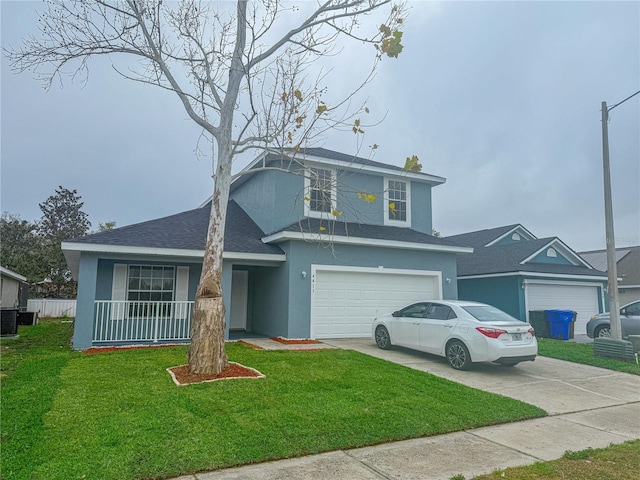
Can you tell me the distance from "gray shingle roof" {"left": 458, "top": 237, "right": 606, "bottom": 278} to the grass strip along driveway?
11.2m

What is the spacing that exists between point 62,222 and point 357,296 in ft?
99.4

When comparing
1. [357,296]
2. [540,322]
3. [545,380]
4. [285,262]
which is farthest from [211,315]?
[540,322]

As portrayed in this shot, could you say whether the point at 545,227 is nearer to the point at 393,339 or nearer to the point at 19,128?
the point at 393,339

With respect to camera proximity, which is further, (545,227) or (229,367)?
(545,227)

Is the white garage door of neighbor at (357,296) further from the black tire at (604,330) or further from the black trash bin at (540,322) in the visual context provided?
the black tire at (604,330)

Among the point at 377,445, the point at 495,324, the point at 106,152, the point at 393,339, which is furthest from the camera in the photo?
the point at 106,152

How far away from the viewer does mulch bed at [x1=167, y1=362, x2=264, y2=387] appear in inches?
261

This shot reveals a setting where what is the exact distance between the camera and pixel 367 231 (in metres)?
14.1

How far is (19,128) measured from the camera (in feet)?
44.1

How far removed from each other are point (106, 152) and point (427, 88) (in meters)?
14.0

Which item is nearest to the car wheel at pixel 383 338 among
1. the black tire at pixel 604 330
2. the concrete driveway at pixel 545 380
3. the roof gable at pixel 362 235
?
the concrete driveway at pixel 545 380

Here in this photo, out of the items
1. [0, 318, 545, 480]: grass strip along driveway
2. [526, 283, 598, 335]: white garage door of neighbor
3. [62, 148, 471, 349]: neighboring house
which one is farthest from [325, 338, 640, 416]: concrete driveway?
[526, 283, 598, 335]: white garage door of neighbor

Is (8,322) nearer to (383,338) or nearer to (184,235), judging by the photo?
(184,235)

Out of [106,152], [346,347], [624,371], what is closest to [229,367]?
[346,347]
